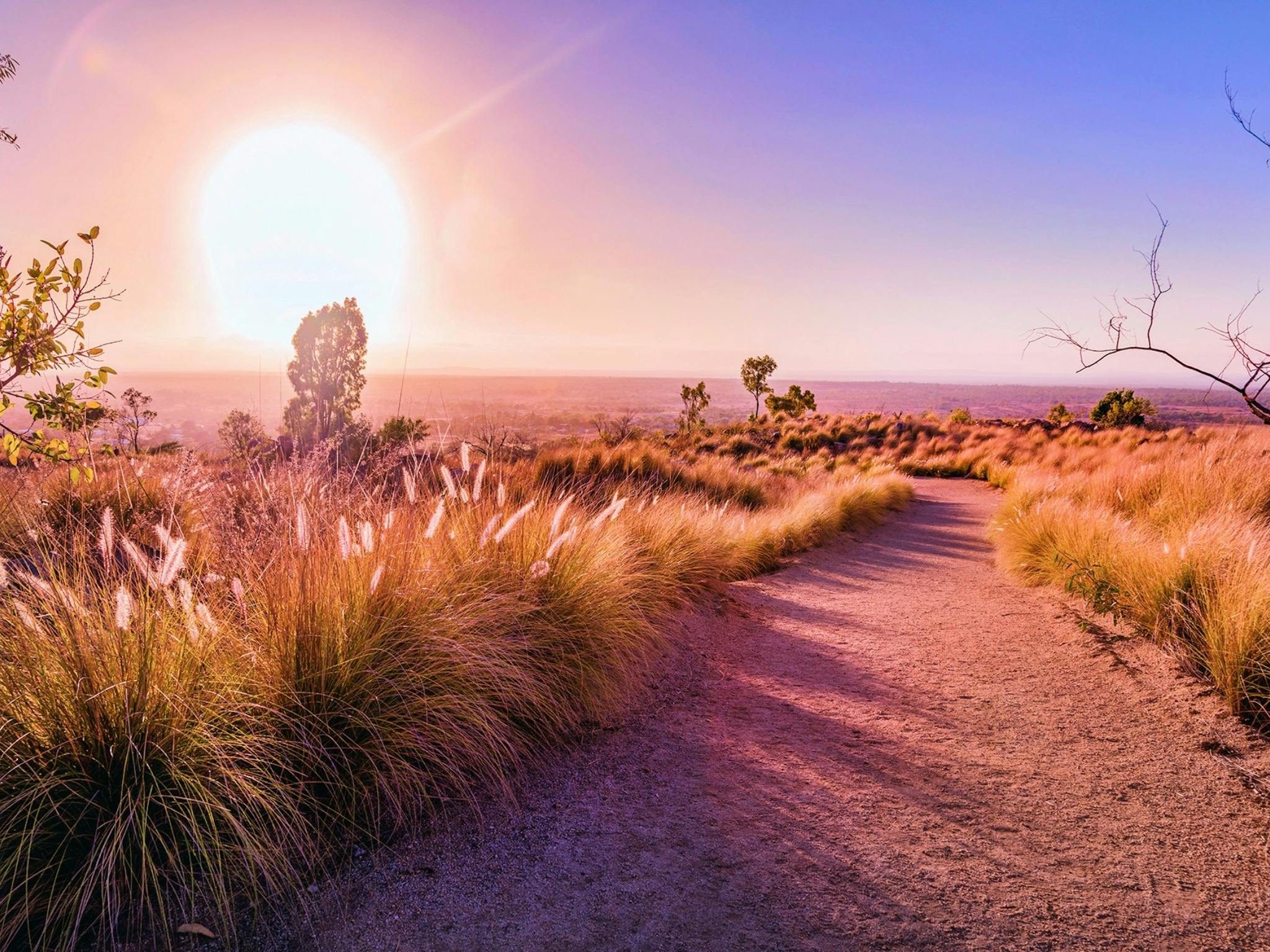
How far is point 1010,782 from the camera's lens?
3.52 metres

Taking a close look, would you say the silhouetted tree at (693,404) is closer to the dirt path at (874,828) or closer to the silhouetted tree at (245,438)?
the silhouetted tree at (245,438)

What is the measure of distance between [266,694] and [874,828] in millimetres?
2834

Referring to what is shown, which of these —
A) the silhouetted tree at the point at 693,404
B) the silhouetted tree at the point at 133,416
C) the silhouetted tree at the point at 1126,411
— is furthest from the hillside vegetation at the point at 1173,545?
the silhouetted tree at the point at 693,404

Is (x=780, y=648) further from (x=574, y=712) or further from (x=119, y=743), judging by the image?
(x=119, y=743)

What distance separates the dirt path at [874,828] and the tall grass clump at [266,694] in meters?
0.33

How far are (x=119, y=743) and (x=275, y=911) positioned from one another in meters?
0.86

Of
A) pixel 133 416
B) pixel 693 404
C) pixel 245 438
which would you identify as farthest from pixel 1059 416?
pixel 133 416

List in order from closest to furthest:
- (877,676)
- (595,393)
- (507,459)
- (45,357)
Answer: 1. (45,357)
2. (877,676)
3. (507,459)
4. (595,393)

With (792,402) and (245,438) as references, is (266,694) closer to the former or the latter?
(245,438)

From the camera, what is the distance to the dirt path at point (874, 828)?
2500mm

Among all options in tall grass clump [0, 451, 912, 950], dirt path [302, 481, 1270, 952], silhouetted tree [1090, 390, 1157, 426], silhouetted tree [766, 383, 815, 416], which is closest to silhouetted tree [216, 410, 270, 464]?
tall grass clump [0, 451, 912, 950]

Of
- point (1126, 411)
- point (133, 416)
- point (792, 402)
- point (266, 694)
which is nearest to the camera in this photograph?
point (266, 694)

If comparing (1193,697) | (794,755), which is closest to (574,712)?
(794,755)

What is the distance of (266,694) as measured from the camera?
9.98 ft
